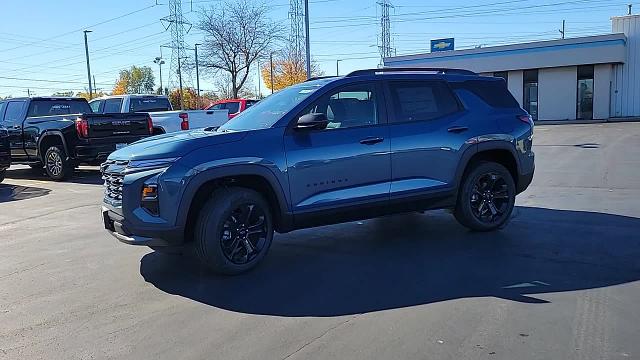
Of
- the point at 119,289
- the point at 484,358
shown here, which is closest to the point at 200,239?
the point at 119,289

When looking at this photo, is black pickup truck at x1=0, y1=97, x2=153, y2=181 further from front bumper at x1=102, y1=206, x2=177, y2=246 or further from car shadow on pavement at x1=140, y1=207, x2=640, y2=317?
front bumper at x1=102, y1=206, x2=177, y2=246

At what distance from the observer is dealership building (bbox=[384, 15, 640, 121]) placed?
38812 mm

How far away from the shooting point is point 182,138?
5547 millimetres

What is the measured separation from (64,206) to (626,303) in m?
9.10

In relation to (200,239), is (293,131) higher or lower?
higher

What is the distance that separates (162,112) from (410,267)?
11893 millimetres

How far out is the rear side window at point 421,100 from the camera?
6.45 metres

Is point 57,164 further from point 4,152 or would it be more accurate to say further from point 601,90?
point 601,90

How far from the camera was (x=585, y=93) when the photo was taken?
40344 millimetres

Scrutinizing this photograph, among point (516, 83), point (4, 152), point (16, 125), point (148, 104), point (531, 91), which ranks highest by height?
point (516, 83)

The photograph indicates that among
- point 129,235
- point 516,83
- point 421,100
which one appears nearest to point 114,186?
point 129,235

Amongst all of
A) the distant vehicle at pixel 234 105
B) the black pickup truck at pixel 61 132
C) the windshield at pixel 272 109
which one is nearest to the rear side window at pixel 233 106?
the distant vehicle at pixel 234 105

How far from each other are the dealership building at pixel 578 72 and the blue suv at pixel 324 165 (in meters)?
36.0

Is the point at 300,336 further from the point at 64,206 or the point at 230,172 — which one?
the point at 64,206
